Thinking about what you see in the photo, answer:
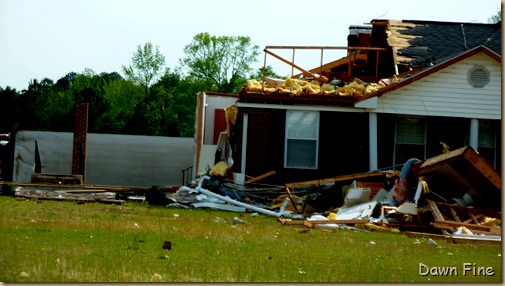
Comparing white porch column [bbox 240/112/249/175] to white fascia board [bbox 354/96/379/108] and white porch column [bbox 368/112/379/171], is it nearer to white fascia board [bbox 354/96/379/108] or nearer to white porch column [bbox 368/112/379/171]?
white fascia board [bbox 354/96/379/108]

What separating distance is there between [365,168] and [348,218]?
7.19 m

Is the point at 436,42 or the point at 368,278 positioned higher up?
the point at 436,42

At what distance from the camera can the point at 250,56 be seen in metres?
74.9

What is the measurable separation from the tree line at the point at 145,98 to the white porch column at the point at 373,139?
39643 millimetres

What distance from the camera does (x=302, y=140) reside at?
28375 mm

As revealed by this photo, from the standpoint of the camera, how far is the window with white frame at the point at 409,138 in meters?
28.9

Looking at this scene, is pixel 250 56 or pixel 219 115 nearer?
pixel 219 115

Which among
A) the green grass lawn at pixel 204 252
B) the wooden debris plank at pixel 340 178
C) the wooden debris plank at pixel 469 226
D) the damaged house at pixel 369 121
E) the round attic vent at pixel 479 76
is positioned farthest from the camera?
the damaged house at pixel 369 121

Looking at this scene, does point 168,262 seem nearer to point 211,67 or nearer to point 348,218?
point 348,218

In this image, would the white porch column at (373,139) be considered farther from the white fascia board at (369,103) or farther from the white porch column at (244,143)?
the white porch column at (244,143)

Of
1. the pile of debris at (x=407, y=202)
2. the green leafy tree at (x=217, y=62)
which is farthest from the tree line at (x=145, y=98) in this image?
the pile of debris at (x=407, y=202)

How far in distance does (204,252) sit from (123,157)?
105 feet

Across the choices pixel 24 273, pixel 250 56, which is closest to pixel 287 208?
pixel 24 273

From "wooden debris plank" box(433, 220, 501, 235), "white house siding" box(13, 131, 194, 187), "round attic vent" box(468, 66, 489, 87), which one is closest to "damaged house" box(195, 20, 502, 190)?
"round attic vent" box(468, 66, 489, 87)
